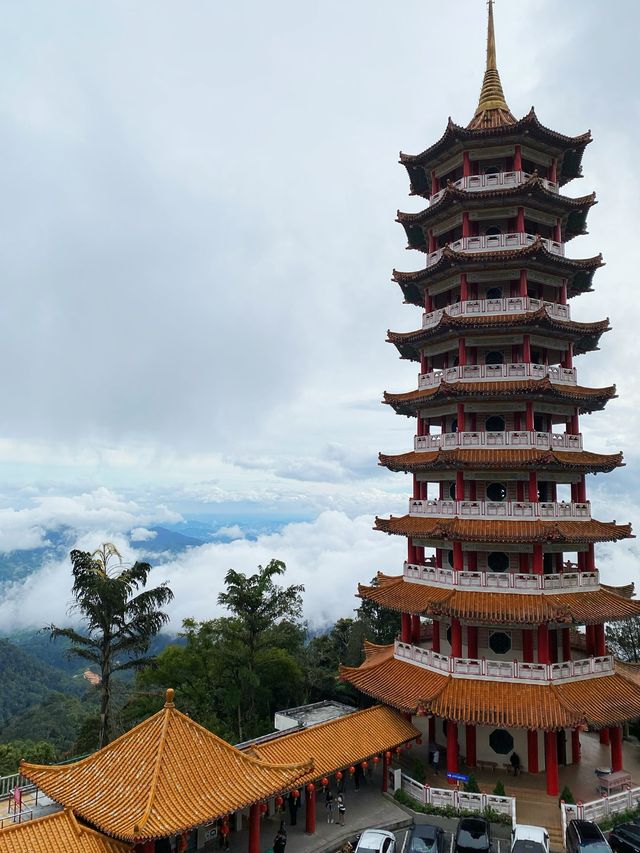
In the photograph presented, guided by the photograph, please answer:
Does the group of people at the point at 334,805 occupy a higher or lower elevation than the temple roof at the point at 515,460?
lower

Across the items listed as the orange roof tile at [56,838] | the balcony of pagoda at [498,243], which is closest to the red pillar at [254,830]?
Result: the orange roof tile at [56,838]

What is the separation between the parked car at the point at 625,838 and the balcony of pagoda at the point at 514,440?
542 inches

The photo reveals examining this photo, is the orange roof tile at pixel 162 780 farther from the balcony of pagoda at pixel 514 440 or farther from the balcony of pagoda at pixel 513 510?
the balcony of pagoda at pixel 514 440

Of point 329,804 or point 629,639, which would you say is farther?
point 629,639

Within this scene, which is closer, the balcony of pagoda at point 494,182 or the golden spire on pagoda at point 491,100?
the balcony of pagoda at point 494,182

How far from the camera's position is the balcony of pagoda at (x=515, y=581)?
24.3 meters

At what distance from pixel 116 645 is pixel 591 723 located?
1906 cm

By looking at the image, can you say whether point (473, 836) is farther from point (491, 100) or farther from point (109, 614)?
point (491, 100)

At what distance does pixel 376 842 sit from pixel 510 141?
29.2 m

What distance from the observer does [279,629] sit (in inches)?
1721

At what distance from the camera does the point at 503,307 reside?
2736cm

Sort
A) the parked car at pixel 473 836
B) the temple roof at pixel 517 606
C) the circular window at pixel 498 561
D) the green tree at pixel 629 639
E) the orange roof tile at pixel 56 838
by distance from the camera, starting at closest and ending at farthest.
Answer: the orange roof tile at pixel 56 838
the parked car at pixel 473 836
the temple roof at pixel 517 606
the circular window at pixel 498 561
the green tree at pixel 629 639

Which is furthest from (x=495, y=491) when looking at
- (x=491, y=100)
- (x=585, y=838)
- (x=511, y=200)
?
(x=491, y=100)

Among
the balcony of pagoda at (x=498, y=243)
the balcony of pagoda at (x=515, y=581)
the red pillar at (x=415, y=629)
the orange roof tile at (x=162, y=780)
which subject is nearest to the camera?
the orange roof tile at (x=162, y=780)
